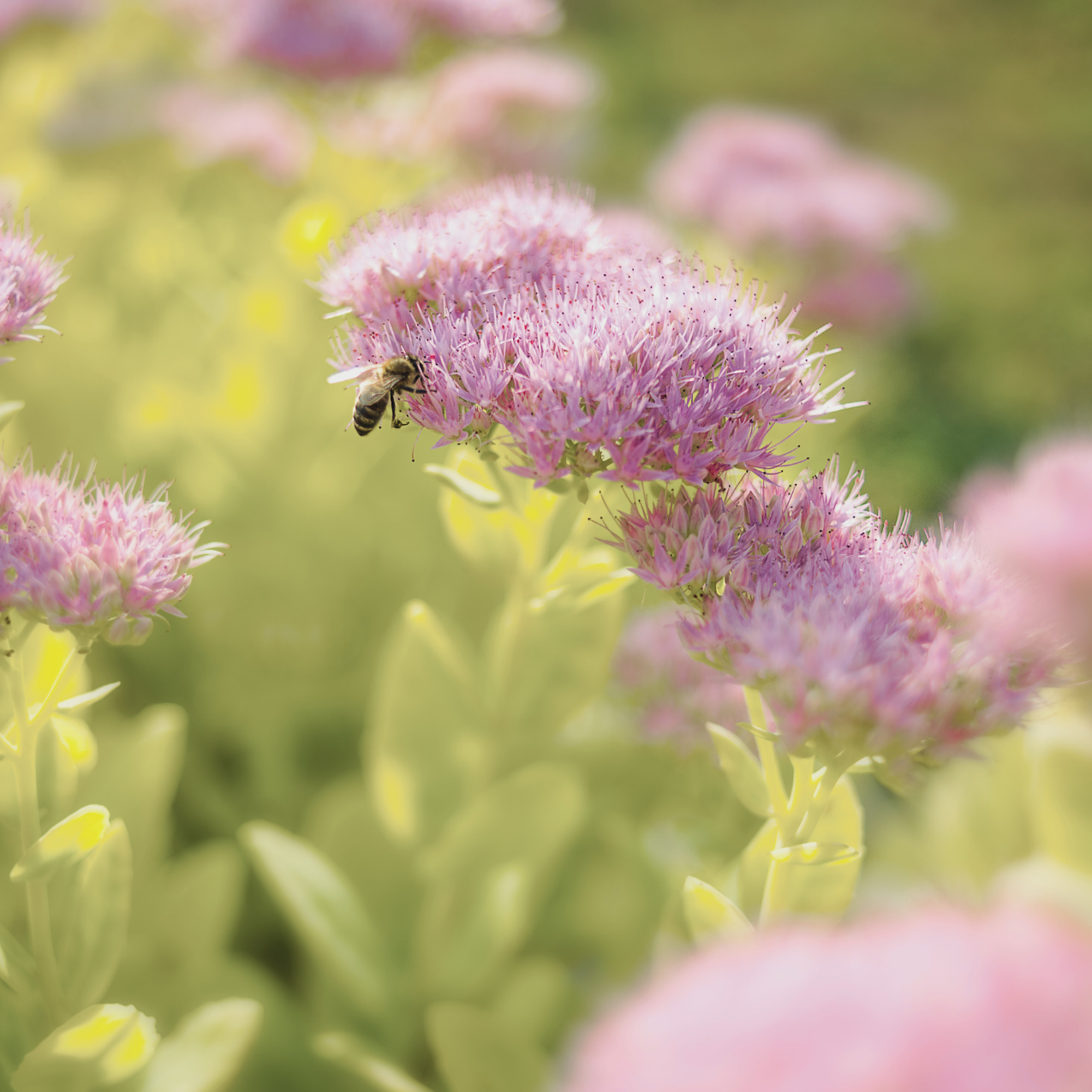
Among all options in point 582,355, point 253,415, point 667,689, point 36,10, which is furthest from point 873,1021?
point 36,10

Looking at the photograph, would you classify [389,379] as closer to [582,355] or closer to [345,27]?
[582,355]

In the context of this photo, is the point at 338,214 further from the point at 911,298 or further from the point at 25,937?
the point at 911,298

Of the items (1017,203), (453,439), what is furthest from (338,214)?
(1017,203)

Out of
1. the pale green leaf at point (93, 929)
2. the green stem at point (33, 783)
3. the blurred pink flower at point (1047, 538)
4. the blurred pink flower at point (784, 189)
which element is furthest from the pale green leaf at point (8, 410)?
the blurred pink flower at point (784, 189)

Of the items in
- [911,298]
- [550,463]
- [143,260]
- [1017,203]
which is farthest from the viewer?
[1017,203]

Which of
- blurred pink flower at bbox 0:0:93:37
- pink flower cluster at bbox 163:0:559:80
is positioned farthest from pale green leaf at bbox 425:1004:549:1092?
blurred pink flower at bbox 0:0:93:37

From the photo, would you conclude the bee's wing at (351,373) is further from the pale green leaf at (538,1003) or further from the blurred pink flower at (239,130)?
the blurred pink flower at (239,130)
